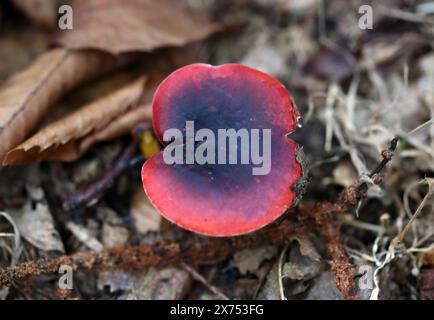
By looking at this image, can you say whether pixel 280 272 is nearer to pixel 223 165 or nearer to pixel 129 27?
pixel 223 165

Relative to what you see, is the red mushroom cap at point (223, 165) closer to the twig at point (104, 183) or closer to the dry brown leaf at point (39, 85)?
the twig at point (104, 183)

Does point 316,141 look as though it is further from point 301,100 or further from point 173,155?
point 173,155

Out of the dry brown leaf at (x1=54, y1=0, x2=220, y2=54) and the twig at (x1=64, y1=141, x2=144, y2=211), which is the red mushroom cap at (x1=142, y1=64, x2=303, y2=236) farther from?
the dry brown leaf at (x1=54, y1=0, x2=220, y2=54)

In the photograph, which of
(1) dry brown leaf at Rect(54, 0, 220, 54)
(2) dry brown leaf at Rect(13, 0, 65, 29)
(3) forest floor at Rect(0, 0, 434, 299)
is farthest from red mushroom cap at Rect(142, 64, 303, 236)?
(2) dry brown leaf at Rect(13, 0, 65, 29)

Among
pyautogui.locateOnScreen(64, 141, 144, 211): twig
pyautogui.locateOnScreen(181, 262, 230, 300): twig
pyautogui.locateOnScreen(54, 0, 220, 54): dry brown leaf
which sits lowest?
pyautogui.locateOnScreen(181, 262, 230, 300): twig

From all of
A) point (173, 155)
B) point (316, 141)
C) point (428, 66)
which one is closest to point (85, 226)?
point (173, 155)

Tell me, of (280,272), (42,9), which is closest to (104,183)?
(280,272)
